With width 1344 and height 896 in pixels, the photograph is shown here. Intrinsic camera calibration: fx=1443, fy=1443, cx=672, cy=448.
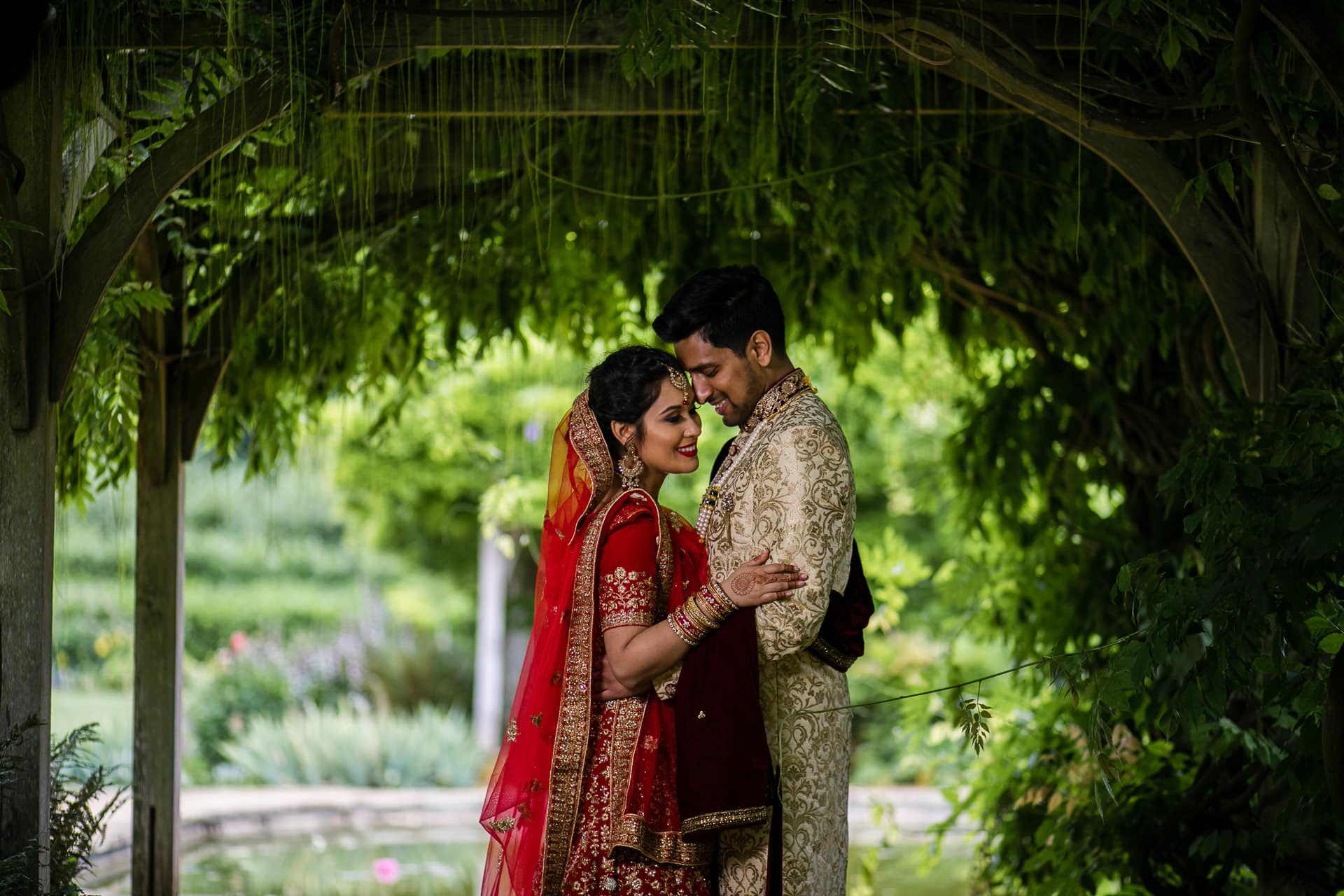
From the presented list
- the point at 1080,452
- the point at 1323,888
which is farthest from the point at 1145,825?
Result: the point at 1080,452

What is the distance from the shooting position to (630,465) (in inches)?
104

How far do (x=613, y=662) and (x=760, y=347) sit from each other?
24.7 inches

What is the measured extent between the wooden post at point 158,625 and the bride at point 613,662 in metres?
2.27

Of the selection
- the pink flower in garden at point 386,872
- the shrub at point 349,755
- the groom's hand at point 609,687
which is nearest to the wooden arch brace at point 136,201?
the groom's hand at point 609,687

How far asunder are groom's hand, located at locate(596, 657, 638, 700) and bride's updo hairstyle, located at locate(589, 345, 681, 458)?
1.27 feet

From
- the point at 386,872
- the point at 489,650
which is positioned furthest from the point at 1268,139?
the point at 489,650

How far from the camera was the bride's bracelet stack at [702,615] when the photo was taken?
2.48 metres

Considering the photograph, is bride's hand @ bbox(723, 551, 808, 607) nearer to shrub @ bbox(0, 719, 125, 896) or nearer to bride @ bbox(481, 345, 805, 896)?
bride @ bbox(481, 345, 805, 896)

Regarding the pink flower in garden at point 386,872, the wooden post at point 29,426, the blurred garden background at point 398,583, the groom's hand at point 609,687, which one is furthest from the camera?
the blurred garden background at point 398,583

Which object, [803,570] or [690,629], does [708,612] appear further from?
[803,570]

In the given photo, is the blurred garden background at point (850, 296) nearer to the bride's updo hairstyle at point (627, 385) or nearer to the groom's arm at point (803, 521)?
the groom's arm at point (803, 521)

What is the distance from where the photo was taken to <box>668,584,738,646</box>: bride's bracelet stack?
248 centimetres

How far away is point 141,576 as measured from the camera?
15.0 ft

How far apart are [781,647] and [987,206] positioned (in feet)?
7.89
